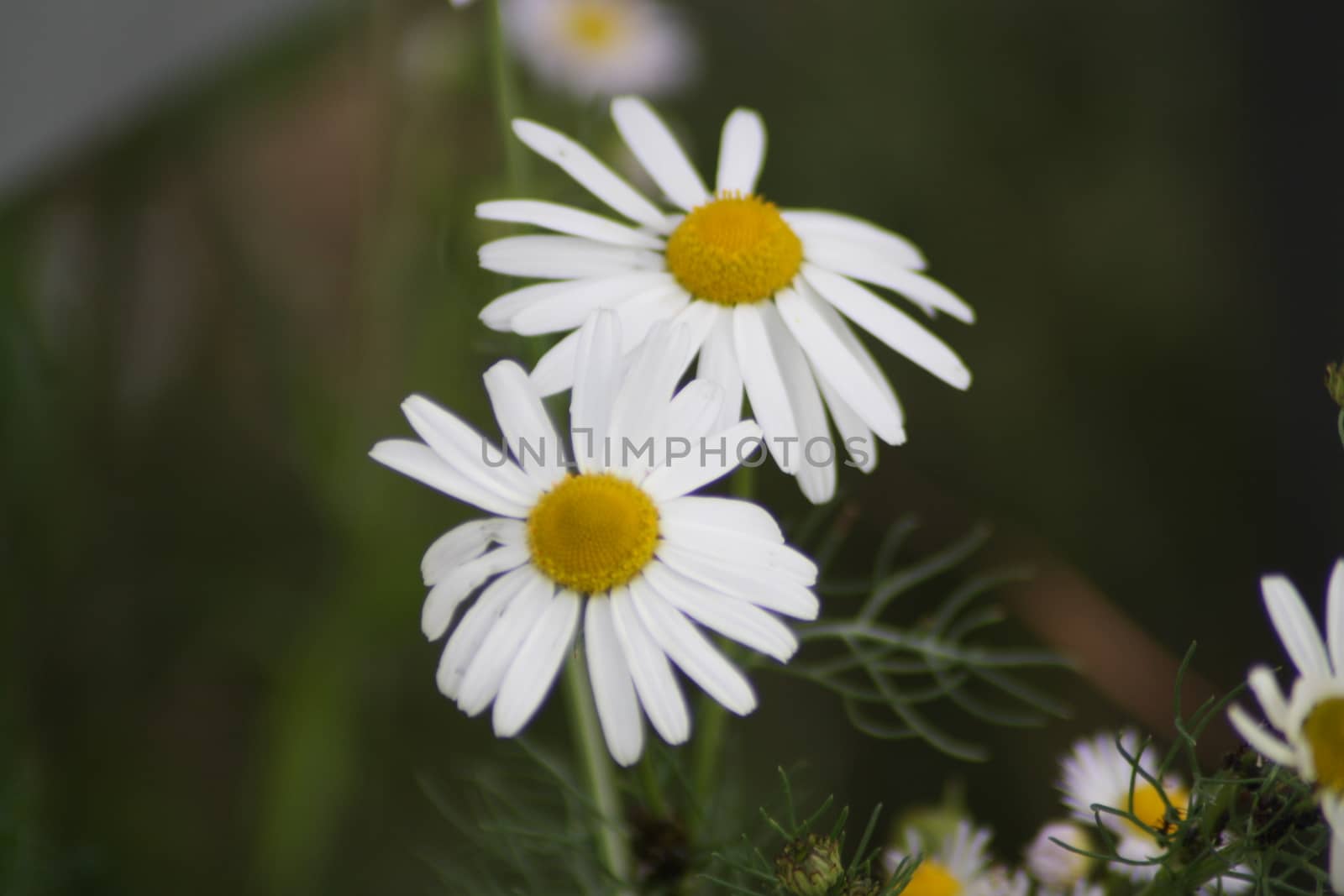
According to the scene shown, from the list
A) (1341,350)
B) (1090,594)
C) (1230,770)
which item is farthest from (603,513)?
(1341,350)

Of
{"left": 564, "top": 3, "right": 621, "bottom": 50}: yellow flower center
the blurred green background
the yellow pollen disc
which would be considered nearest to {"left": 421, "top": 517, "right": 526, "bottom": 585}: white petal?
the yellow pollen disc

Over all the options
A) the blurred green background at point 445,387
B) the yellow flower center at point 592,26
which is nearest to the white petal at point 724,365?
the blurred green background at point 445,387

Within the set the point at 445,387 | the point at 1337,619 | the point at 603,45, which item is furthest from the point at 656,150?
the point at 603,45

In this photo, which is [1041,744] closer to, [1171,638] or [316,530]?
[1171,638]

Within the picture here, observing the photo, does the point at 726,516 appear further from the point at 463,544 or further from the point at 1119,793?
the point at 1119,793

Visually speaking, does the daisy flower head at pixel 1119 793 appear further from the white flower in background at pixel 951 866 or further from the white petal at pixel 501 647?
the white petal at pixel 501 647

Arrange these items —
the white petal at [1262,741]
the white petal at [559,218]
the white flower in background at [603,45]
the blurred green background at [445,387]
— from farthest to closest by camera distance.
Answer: the white flower in background at [603,45]
the blurred green background at [445,387]
the white petal at [559,218]
the white petal at [1262,741]

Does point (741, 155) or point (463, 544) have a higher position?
point (741, 155)
